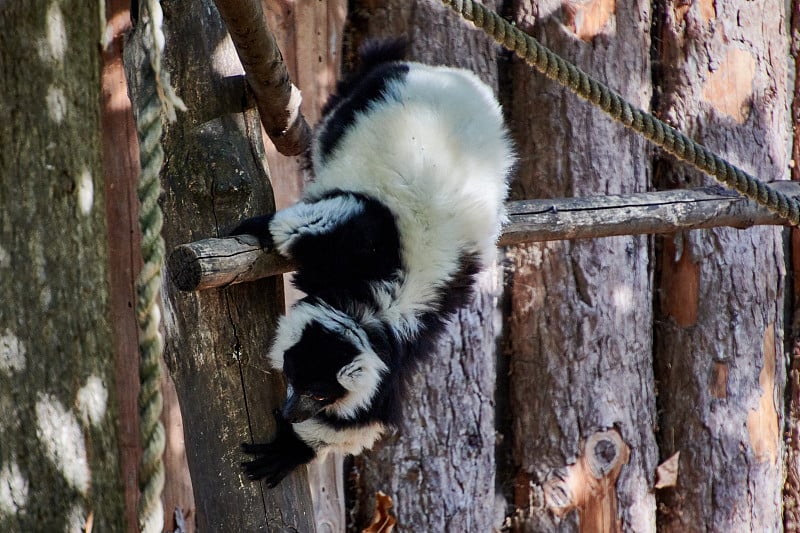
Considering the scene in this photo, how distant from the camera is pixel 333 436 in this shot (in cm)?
288

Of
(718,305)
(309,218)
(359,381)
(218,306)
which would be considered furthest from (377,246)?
(718,305)

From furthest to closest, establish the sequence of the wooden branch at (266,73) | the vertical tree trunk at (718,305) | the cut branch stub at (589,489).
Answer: the vertical tree trunk at (718,305) < the cut branch stub at (589,489) < the wooden branch at (266,73)

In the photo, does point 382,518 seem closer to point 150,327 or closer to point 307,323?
point 307,323

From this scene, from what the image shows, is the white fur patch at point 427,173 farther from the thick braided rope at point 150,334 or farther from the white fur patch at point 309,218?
the thick braided rope at point 150,334

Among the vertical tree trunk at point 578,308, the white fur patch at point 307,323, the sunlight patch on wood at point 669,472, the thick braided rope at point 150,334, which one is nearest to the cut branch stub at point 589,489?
the vertical tree trunk at point 578,308

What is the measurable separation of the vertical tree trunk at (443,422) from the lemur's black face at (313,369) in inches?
55.1

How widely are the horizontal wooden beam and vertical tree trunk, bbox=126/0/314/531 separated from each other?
18 cm

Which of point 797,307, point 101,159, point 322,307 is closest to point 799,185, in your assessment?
point 797,307

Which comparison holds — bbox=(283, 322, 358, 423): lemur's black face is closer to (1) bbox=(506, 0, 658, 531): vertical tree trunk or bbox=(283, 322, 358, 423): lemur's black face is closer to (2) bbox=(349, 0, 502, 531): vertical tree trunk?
(2) bbox=(349, 0, 502, 531): vertical tree trunk

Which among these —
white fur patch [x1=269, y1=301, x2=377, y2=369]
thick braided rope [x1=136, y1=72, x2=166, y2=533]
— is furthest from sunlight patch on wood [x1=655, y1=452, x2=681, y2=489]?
thick braided rope [x1=136, y1=72, x2=166, y2=533]

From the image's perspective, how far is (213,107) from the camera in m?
2.87

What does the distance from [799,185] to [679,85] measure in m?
0.97

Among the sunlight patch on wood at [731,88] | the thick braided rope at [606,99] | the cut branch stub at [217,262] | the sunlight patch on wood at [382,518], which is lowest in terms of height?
the sunlight patch on wood at [382,518]

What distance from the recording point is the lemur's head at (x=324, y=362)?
270cm
